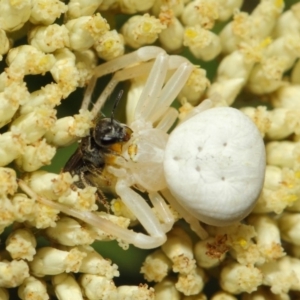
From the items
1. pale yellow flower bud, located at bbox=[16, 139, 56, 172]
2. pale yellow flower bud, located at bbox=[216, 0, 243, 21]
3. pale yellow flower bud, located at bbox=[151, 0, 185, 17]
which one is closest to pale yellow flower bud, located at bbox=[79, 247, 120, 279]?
pale yellow flower bud, located at bbox=[16, 139, 56, 172]

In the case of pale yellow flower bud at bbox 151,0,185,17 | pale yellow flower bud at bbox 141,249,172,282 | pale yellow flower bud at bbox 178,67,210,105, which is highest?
pale yellow flower bud at bbox 151,0,185,17

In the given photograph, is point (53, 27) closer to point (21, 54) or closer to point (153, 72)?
point (21, 54)

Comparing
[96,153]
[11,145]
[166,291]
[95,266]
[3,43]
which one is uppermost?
[3,43]

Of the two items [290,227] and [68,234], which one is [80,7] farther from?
[290,227]

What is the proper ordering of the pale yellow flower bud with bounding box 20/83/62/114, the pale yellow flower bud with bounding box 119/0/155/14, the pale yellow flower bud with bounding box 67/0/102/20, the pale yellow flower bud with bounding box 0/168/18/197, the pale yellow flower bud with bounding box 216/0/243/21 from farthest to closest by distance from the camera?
the pale yellow flower bud with bounding box 216/0/243/21 → the pale yellow flower bud with bounding box 119/0/155/14 → the pale yellow flower bud with bounding box 67/0/102/20 → the pale yellow flower bud with bounding box 20/83/62/114 → the pale yellow flower bud with bounding box 0/168/18/197

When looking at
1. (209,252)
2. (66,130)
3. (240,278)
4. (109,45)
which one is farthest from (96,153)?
(240,278)

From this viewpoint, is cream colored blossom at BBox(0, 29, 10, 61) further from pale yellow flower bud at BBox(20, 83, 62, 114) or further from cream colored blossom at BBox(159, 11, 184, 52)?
cream colored blossom at BBox(159, 11, 184, 52)

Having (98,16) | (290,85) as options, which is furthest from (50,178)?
(290,85)
